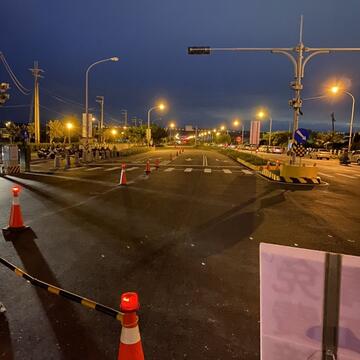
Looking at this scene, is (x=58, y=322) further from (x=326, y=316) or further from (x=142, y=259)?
(x=326, y=316)

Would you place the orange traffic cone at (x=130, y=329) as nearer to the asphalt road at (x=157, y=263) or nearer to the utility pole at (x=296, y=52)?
the asphalt road at (x=157, y=263)

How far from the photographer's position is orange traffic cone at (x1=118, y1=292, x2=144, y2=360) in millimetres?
2570

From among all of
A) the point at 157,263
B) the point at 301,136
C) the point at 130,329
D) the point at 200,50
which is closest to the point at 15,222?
the point at 157,263

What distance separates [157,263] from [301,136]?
14.2m

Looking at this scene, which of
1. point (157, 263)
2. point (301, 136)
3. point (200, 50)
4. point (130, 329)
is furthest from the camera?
point (301, 136)

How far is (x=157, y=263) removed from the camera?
233 inches

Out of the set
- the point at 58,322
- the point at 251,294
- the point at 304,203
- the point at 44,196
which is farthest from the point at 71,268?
the point at 304,203

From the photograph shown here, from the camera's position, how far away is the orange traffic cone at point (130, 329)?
8.43 feet

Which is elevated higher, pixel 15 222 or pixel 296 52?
pixel 296 52

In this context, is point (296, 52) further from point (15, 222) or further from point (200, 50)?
point (15, 222)

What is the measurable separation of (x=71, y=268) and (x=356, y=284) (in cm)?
444

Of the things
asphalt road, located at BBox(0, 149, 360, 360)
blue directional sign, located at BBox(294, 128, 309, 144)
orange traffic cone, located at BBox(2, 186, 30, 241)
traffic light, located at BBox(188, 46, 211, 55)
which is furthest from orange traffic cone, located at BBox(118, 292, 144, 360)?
blue directional sign, located at BBox(294, 128, 309, 144)

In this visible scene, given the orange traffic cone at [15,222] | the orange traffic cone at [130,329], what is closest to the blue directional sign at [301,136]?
the orange traffic cone at [15,222]

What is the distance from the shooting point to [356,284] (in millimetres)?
2182
